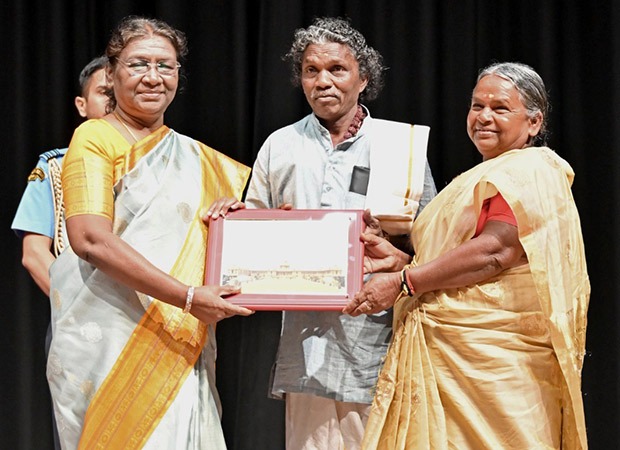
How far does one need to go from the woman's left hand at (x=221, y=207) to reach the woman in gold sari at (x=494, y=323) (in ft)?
1.59

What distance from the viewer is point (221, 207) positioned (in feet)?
10.2

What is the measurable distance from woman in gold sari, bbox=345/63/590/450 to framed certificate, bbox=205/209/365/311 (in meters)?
0.10

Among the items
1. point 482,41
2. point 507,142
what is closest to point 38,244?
point 507,142

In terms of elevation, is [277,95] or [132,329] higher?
[277,95]

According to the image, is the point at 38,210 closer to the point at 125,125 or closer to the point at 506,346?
the point at 125,125

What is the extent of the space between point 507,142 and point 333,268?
638 millimetres

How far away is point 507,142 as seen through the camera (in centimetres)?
303

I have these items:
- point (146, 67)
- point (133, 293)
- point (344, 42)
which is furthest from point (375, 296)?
point (146, 67)

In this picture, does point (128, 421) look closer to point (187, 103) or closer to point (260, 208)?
point (260, 208)

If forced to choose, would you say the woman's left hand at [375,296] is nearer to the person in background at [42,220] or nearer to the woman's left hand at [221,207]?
the woman's left hand at [221,207]

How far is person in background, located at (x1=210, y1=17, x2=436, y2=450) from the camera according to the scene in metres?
3.19

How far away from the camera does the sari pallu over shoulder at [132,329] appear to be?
2.95m

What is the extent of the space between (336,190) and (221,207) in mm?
397

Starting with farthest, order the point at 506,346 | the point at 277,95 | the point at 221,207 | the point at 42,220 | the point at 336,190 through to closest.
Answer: the point at 277,95, the point at 42,220, the point at 336,190, the point at 221,207, the point at 506,346
